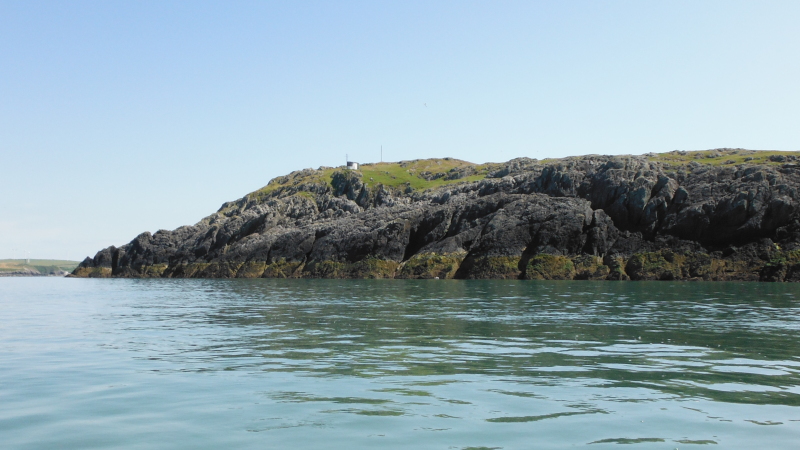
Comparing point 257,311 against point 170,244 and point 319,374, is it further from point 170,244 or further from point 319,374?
point 170,244

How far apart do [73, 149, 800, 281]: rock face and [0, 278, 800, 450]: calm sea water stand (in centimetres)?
8020

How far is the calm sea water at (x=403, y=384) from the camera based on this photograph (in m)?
12.5

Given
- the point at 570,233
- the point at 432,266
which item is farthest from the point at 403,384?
the point at 570,233

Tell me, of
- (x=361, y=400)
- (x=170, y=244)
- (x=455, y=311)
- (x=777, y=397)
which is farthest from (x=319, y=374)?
(x=170, y=244)

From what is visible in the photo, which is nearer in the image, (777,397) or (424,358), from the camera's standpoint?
(777,397)

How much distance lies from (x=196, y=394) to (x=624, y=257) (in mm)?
108486

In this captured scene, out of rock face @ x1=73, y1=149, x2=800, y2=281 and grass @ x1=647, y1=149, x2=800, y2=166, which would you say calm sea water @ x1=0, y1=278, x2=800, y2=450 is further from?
grass @ x1=647, y1=149, x2=800, y2=166

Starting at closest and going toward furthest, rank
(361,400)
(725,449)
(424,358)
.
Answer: (725,449) < (361,400) < (424,358)

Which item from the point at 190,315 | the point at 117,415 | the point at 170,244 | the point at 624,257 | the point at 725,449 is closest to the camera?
the point at 725,449

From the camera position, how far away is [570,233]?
120 metres

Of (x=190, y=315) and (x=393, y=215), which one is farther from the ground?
(x=393, y=215)

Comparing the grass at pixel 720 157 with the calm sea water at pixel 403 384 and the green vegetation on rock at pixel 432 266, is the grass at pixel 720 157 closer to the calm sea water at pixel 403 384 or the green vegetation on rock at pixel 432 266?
the green vegetation on rock at pixel 432 266

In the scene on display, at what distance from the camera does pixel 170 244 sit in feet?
581

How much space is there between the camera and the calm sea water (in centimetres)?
1248
